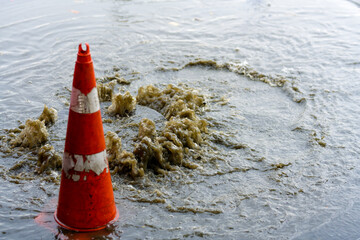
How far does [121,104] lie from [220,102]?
4.75ft

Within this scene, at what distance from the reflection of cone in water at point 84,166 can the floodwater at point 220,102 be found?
0.53 feet

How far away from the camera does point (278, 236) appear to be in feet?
12.2

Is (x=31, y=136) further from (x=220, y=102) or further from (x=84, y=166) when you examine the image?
(x=220, y=102)

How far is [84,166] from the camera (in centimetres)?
354

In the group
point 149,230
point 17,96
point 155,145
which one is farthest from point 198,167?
point 17,96

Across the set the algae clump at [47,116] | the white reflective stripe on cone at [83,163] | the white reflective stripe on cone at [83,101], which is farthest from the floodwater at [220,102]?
the white reflective stripe on cone at [83,101]

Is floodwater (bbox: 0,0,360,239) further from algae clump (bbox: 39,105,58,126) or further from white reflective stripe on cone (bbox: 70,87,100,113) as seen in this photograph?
white reflective stripe on cone (bbox: 70,87,100,113)

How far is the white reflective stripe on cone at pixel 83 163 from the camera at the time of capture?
353 cm

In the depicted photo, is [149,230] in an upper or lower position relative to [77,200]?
lower

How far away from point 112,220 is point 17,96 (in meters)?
3.20

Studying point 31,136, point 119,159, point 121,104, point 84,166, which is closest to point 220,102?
point 121,104

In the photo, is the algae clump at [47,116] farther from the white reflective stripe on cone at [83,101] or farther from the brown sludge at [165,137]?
the white reflective stripe on cone at [83,101]

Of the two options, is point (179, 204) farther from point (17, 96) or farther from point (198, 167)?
point (17, 96)

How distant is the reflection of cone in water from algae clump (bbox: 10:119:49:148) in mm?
1500
